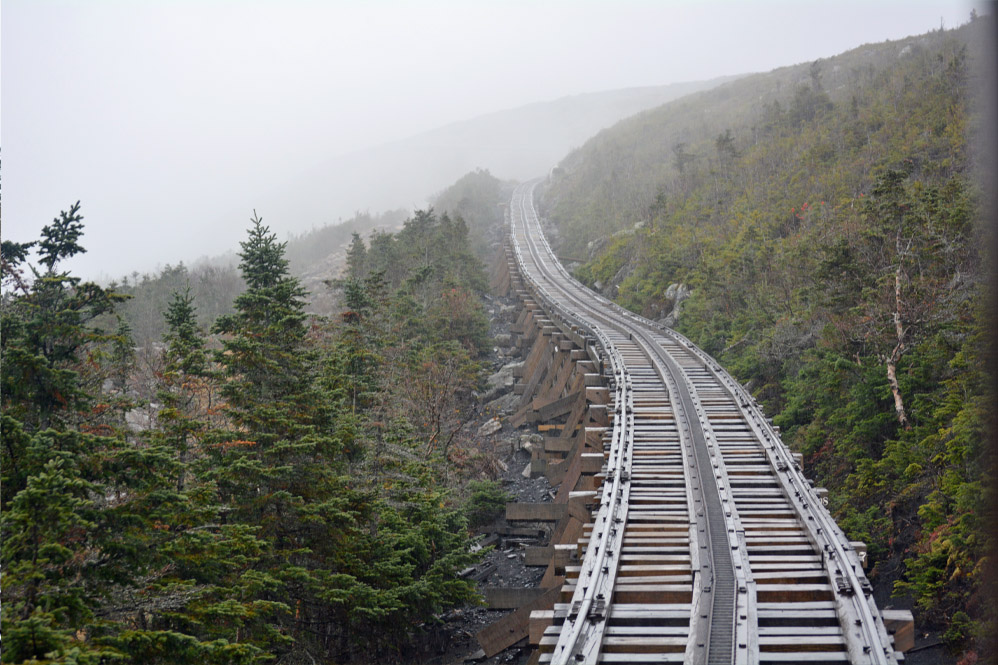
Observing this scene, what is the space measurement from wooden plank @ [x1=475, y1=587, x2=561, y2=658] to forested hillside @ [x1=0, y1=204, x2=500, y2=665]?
1038 mm

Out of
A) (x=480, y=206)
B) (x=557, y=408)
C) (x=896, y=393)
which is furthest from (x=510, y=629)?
(x=480, y=206)

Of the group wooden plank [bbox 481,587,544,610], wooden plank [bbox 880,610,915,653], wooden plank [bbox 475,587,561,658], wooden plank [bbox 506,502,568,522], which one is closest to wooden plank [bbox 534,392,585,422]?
wooden plank [bbox 506,502,568,522]

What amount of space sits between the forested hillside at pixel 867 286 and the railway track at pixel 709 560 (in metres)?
1.58

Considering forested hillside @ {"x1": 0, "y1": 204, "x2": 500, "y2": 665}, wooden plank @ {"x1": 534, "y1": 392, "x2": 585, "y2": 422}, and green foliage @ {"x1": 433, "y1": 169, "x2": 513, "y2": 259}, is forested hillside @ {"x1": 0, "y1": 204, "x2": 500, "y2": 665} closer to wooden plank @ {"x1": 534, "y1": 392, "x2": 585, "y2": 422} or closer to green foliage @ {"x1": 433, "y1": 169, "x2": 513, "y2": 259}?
wooden plank @ {"x1": 534, "y1": 392, "x2": 585, "y2": 422}

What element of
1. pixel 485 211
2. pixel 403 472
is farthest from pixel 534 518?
pixel 485 211

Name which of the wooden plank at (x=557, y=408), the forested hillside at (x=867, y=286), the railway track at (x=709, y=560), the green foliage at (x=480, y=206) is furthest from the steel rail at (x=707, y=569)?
the green foliage at (x=480, y=206)

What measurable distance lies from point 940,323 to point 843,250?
2.93 metres

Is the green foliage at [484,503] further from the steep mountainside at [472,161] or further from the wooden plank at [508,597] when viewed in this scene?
the steep mountainside at [472,161]

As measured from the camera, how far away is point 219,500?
10336mm

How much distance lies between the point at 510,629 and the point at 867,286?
443 inches

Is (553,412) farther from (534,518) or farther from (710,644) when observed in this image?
(710,644)

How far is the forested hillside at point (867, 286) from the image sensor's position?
960 centimetres

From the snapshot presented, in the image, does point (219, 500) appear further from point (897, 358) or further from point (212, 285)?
point (212, 285)

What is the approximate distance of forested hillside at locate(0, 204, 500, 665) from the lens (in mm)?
6086
